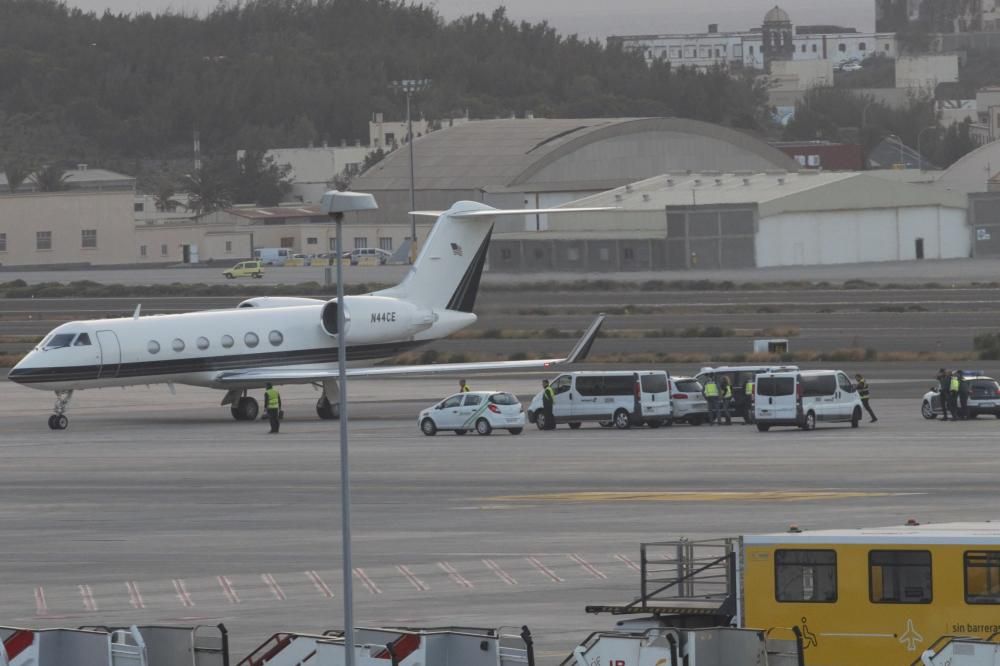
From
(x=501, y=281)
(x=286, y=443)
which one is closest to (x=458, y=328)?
(x=286, y=443)

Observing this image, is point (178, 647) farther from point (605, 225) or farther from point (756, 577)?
point (605, 225)

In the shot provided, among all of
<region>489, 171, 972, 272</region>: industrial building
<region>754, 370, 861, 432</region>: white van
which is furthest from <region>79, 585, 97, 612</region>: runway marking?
<region>489, 171, 972, 272</region>: industrial building

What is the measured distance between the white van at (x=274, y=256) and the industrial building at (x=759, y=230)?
22.8 meters

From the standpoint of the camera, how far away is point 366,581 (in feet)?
85.7

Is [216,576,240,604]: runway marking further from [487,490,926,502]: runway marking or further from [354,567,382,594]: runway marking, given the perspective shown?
[487,490,926,502]: runway marking

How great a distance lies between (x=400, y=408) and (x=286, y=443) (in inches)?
433

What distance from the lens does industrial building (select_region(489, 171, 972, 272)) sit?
117 m

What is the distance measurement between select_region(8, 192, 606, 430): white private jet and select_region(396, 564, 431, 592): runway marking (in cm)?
2481

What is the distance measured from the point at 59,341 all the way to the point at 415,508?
22.5 metres

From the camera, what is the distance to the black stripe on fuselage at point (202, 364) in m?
52.5

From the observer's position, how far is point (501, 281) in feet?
359

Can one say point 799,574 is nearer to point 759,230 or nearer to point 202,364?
point 202,364

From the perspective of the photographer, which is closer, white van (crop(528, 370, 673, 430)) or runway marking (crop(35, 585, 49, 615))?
runway marking (crop(35, 585, 49, 615))

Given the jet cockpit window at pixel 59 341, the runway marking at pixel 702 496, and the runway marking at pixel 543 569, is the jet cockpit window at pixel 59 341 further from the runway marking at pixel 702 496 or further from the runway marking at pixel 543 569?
the runway marking at pixel 543 569
